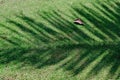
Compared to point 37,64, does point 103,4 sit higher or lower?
higher

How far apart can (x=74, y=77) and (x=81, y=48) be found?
122 centimetres

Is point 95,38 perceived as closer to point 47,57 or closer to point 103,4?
point 47,57

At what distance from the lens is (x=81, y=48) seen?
25.5 ft

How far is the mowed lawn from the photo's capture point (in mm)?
6887

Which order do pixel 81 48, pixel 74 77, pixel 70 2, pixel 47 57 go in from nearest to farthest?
pixel 74 77
pixel 47 57
pixel 81 48
pixel 70 2

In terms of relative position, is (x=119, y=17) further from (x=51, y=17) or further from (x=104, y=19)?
(x=51, y=17)

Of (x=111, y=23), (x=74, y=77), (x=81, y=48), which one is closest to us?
(x=74, y=77)

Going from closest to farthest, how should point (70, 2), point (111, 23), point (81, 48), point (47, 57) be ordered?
point (47, 57), point (81, 48), point (111, 23), point (70, 2)

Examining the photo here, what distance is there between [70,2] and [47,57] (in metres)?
3.37

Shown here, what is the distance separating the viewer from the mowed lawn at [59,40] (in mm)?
6887

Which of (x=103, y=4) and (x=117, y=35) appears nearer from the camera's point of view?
(x=117, y=35)

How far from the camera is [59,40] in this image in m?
8.01

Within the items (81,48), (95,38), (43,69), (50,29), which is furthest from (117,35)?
(43,69)

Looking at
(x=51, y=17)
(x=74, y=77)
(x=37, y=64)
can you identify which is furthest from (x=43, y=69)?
(x=51, y=17)
